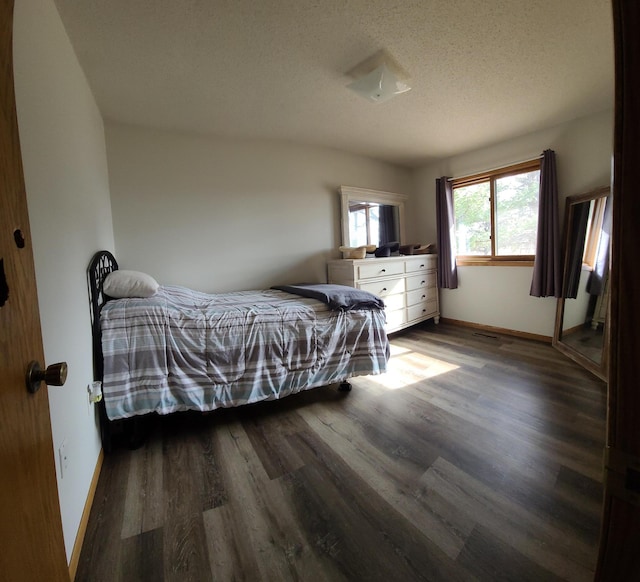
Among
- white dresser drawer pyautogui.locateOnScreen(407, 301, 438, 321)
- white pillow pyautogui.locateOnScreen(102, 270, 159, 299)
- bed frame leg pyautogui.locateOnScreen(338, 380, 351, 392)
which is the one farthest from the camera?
white dresser drawer pyautogui.locateOnScreen(407, 301, 438, 321)

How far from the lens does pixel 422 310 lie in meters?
3.95

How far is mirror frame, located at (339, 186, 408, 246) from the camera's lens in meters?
3.64

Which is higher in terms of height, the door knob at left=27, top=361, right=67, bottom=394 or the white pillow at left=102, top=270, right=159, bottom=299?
the white pillow at left=102, top=270, right=159, bottom=299

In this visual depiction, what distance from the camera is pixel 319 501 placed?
1.28 m

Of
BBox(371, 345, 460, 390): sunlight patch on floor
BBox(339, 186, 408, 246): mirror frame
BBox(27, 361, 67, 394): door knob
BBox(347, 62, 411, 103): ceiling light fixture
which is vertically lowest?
BBox(371, 345, 460, 390): sunlight patch on floor

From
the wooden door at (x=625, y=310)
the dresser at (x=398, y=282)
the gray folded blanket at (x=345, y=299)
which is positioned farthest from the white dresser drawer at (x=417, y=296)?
the wooden door at (x=625, y=310)

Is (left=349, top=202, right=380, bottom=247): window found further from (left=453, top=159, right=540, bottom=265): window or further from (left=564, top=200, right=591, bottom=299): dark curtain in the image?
(left=564, top=200, right=591, bottom=299): dark curtain

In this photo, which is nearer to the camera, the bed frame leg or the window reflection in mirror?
the bed frame leg

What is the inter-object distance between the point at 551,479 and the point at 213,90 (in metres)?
3.17

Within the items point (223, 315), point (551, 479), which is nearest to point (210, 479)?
point (223, 315)

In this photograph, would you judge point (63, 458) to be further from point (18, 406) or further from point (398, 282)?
point (398, 282)

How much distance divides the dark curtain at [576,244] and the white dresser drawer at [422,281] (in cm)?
149

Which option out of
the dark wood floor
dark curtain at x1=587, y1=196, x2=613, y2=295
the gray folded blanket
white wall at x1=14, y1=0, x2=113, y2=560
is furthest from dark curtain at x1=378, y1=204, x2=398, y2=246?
white wall at x1=14, y1=0, x2=113, y2=560

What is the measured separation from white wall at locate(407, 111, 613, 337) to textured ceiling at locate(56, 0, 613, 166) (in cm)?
28
